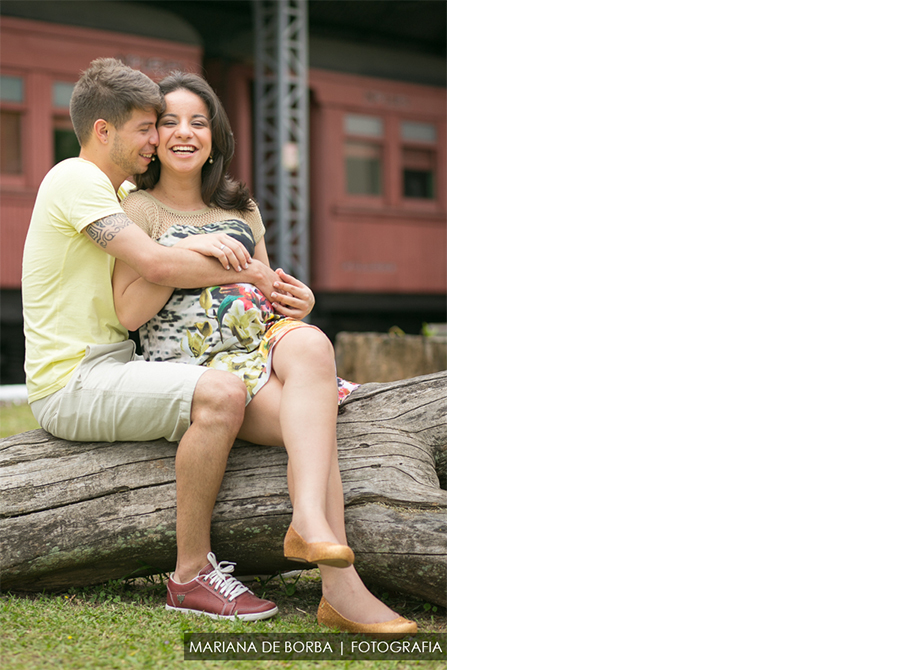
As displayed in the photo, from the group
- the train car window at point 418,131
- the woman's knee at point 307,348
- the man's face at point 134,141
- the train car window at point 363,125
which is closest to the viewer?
the woman's knee at point 307,348

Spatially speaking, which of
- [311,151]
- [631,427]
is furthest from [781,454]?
[311,151]

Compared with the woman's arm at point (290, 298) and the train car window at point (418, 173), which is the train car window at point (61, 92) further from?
the woman's arm at point (290, 298)

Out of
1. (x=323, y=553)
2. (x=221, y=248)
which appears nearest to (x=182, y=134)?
(x=221, y=248)

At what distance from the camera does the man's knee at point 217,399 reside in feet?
6.55

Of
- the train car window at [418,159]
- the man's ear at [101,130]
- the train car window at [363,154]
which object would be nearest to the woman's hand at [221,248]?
the man's ear at [101,130]

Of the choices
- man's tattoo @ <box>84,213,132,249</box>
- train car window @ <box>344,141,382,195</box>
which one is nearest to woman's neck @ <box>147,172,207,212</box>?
man's tattoo @ <box>84,213,132,249</box>

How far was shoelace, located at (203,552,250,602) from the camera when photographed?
2031 millimetres

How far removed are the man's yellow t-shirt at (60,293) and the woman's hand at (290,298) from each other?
1.32 ft

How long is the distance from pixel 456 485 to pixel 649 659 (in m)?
0.57

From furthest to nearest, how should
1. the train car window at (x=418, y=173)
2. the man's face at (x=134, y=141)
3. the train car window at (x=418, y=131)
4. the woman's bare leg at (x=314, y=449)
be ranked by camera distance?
1. the train car window at (x=418, y=173)
2. the train car window at (x=418, y=131)
3. the man's face at (x=134, y=141)
4. the woman's bare leg at (x=314, y=449)

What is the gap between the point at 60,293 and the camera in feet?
6.97

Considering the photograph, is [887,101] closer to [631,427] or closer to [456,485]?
[631,427]

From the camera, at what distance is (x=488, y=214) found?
2027mm

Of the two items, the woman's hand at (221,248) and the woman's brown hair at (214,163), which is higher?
the woman's brown hair at (214,163)
